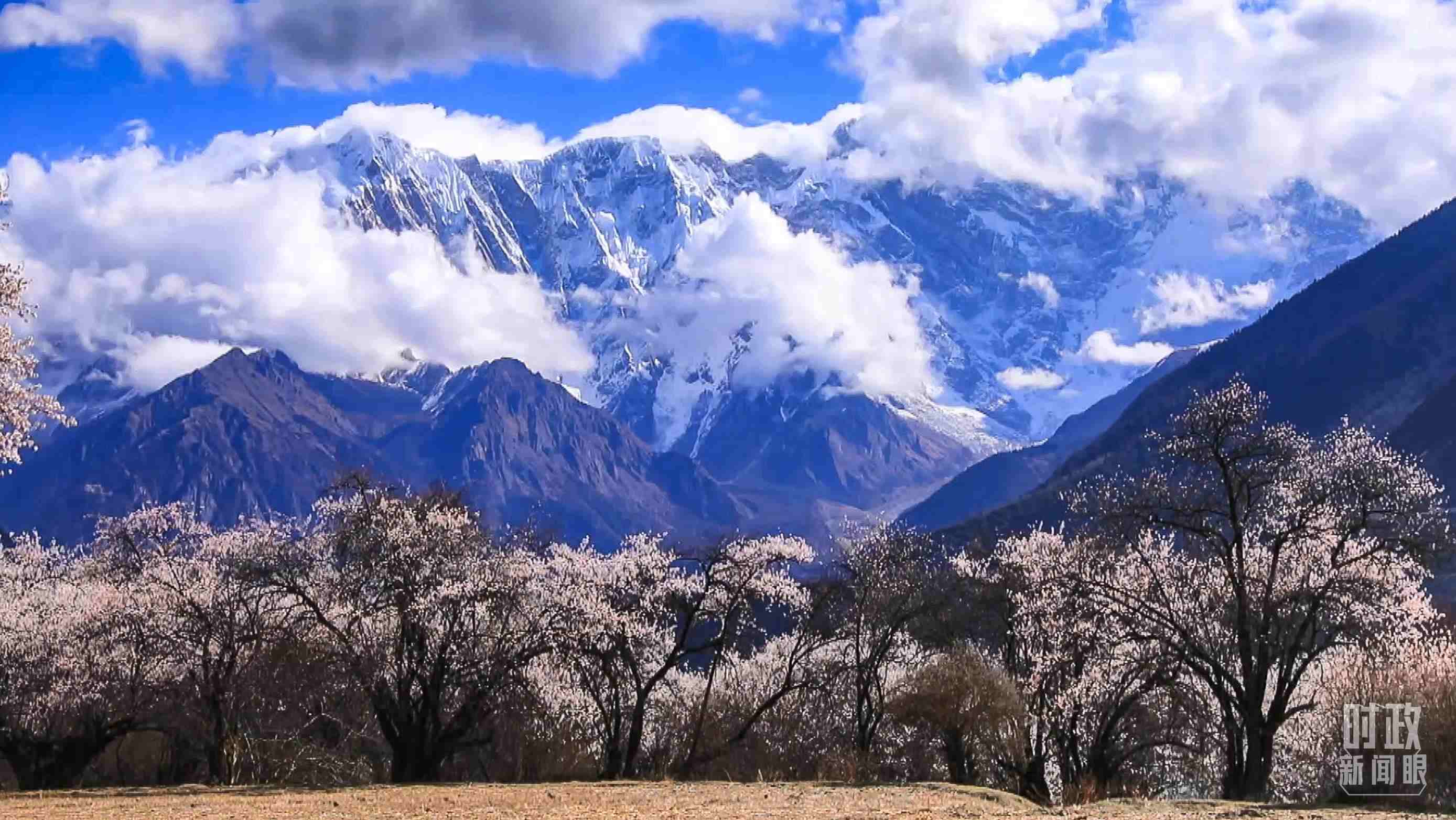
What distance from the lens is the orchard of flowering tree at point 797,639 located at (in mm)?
32781

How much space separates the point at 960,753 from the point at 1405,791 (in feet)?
39.5

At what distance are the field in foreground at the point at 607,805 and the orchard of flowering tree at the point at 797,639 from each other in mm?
5148

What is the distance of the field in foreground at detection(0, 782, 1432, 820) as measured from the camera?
2508 centimetres

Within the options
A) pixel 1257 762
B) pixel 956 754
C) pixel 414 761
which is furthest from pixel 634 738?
pixel 1257 762

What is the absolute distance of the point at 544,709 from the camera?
43.3 meters

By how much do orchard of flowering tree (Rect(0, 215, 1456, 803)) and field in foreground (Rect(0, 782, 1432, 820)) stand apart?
203 inches

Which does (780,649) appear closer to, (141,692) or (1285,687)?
(141,692)

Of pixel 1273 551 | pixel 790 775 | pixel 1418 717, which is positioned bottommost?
pixel 790 775

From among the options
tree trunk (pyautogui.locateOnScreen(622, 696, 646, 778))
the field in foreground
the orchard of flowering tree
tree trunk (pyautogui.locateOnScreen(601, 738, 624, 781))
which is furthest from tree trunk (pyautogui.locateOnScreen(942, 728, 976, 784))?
tree trunk (pyautogui.locateOnScreen(601, 738, 624, 781))

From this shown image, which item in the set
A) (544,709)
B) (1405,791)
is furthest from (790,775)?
(1405,791)

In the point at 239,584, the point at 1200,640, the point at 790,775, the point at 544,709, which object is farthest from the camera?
the point at 790,775

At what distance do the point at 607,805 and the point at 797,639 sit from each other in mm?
26034

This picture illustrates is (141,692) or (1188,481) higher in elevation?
(1188,481)

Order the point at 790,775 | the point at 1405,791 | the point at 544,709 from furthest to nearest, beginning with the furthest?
the point at 790,775 → the point at 544,709 → the point at 1405,791
